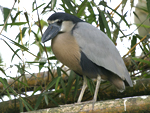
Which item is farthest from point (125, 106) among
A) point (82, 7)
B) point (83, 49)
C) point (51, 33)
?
point (82, 7)

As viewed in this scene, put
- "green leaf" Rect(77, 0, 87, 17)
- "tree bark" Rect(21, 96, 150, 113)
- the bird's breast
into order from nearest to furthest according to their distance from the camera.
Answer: "tree bark" Rect(21, 96, 150, 113) < the bird's breast < "green leaf" Rect(77, 0, 87, 17)

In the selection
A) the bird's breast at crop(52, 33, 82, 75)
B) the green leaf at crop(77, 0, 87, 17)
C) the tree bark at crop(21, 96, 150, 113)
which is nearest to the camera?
the tree bark at crop(21, 96, 150, 113)

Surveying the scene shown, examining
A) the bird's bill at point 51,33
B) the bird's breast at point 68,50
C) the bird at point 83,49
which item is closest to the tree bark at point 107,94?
the bird at point 83,49

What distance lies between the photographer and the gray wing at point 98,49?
6.50 ft

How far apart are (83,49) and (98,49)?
145 mm

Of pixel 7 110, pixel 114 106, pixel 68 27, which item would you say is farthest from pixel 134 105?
Result: pixel 7 110

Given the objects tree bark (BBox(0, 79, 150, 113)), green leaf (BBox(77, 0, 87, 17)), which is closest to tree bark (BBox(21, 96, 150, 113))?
tree bark (BBox(0, 79, 150, 113))

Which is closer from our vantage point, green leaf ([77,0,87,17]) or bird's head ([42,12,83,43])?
bird's head ([42,12,83,43])

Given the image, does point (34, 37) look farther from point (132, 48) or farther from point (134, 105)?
point (134, 105)

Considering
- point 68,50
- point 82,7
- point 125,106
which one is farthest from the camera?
point 82,7

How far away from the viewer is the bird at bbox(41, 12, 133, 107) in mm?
1960

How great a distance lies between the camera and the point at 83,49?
1.96m

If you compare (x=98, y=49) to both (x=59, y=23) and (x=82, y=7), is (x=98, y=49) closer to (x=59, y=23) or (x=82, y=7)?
(x=59, y=23)

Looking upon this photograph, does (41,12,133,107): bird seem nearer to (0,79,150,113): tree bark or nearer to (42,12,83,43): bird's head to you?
(42,12,83,43): bird's head
